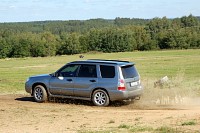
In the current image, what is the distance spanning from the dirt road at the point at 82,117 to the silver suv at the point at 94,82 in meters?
0.37

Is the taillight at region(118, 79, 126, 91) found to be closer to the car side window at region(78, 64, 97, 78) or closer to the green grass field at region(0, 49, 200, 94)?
the car side window at region(78, 64, 97, 78)

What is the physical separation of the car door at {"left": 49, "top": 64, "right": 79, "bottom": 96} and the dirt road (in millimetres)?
459

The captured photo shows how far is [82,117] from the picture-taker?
11.1 m

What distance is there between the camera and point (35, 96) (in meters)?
15.1

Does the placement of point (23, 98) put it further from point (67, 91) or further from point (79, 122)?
point (79, 122)

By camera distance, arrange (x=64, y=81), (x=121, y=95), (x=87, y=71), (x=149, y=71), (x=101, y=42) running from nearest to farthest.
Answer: (x=121, y=95) < (x=87, y=71) < (x=64, y=81) < (x=149, y=71) < (x=101, y=42)

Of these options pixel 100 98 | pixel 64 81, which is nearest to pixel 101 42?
pixel 64 81

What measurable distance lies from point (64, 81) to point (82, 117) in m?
3.63

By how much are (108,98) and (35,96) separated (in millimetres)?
3107

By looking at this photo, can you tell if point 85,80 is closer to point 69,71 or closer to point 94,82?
point 94,82

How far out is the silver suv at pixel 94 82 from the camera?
13.6m

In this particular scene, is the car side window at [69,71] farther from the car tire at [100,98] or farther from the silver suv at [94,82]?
the car tire at [100,98]

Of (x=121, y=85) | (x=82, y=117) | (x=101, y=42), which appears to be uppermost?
(x=101, y=42)

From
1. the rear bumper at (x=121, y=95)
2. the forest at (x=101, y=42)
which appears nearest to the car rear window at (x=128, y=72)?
the rear bumper at (x=121, y=95)
